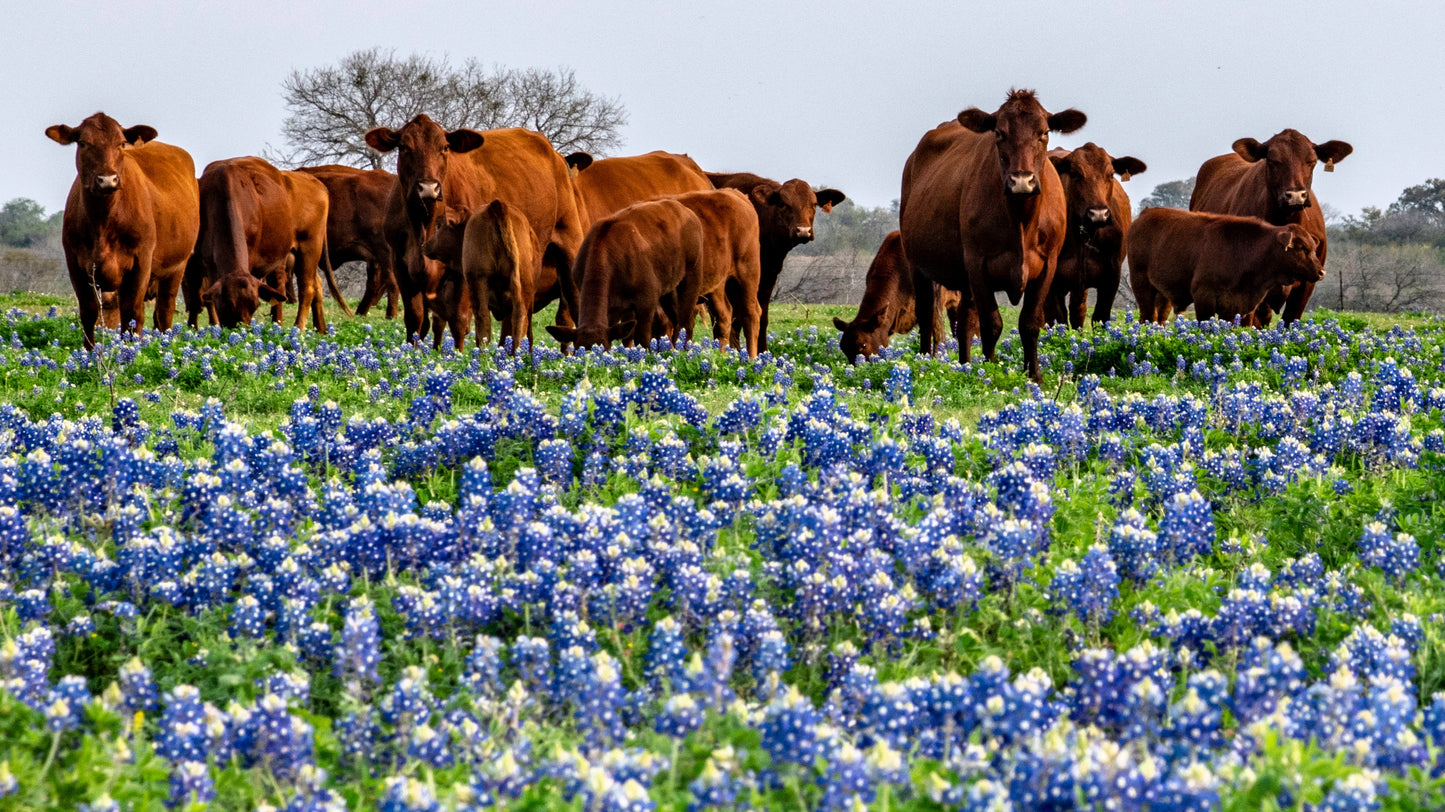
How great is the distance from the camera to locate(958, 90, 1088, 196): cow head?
988 centimetres

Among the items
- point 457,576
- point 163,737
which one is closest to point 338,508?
point 457,576

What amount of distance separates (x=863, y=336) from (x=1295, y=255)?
515 centimetres

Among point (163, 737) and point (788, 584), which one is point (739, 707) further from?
point (163, 737)

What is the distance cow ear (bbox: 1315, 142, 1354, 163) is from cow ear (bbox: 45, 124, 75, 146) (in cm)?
1519

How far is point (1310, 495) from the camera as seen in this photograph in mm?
5594

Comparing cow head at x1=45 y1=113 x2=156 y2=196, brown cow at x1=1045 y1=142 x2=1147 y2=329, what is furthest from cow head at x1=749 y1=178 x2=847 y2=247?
cow head at x1=45 y1=113 x2=156 y2=196

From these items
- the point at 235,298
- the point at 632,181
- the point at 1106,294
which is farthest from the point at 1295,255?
the point at 235,298

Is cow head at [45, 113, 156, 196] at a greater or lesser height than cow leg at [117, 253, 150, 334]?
greater

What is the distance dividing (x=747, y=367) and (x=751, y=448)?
152 inches

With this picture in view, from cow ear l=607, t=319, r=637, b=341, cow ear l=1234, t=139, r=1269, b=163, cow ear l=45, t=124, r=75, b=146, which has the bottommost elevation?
cow ear l=607, t=319, r=637, b=341

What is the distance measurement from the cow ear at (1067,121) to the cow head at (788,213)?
21.4 feet

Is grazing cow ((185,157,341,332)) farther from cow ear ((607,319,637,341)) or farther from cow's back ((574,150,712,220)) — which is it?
cow's back ((574,150,712,220))

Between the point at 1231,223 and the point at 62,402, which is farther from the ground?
the point at 1231,223

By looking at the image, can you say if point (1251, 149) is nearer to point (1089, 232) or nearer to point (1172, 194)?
point (1089, 232)
